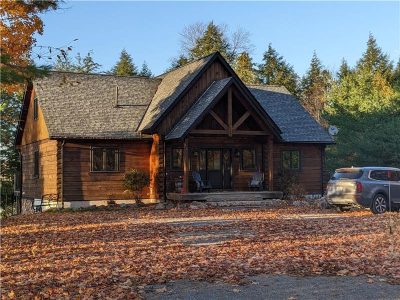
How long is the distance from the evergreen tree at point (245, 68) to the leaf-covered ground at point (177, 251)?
143ft

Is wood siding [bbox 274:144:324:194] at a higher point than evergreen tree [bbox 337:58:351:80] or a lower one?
lower

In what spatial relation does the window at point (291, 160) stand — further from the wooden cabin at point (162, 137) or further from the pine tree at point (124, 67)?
the pine tree at point (124, 67)

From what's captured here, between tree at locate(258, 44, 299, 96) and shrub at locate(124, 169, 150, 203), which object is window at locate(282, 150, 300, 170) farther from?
tree at locate(258, 44, 299, 96)

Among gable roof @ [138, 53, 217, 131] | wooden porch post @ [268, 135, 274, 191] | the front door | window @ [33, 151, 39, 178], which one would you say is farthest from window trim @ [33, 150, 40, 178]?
wooden porch post @ [268, 135, 274, 191]

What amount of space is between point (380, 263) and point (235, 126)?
1511cm

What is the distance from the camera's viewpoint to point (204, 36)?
62.7 meters

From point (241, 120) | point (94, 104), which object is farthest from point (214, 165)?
point (94, 104)

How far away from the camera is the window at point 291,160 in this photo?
29625 mm

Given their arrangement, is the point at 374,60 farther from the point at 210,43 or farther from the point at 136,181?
the point at 136,181

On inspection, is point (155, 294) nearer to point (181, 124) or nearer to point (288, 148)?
point (181, 124)

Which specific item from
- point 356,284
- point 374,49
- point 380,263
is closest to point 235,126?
point 380,263

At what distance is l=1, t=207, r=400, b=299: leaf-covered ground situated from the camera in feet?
28.2

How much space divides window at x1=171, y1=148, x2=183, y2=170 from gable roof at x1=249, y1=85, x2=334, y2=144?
235 inches

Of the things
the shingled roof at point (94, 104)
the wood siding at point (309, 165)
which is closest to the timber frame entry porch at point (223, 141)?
the wood siding at point (309, 165)
